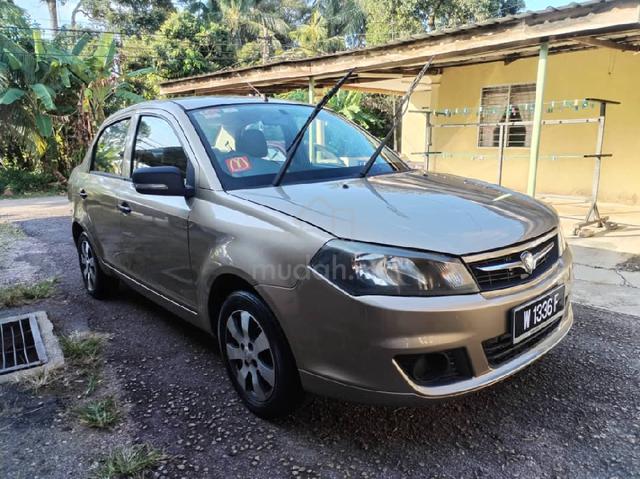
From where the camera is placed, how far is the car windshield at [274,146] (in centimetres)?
278

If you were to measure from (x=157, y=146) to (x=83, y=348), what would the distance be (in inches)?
58.7

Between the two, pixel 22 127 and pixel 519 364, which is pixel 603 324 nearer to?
pixel 519 364

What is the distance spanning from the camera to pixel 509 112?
9758 millimetres

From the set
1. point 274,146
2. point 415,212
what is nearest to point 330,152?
point 274,146

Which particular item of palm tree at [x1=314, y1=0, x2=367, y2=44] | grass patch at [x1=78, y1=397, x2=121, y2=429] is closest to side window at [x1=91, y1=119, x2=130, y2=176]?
grass patch at [x1=78, y1=397, x2=121, y2=429]

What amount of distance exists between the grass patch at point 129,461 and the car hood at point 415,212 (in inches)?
50.8

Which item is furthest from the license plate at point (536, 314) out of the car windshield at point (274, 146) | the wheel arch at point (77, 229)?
the wheel arch at point (77, 229)

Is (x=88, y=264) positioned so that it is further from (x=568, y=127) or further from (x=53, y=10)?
(x=53, y=10)

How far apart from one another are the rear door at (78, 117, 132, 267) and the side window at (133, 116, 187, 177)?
0.67ft

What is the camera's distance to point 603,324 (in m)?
3.70

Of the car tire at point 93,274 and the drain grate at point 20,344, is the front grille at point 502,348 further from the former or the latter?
the car tire at point 93,274

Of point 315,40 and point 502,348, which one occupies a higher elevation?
point 315,40

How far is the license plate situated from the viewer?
6.93ft

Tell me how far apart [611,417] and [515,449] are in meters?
0.65
